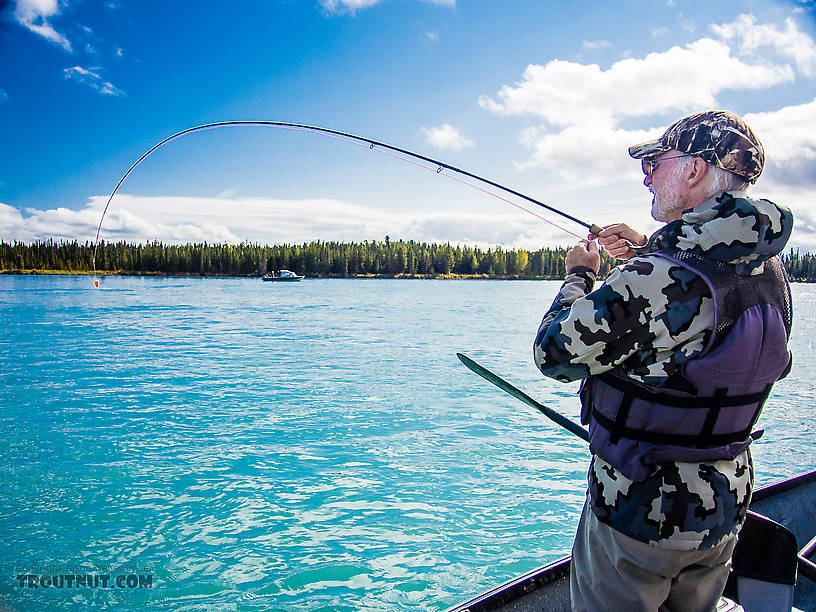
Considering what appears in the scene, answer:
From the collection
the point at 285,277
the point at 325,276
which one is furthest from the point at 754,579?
the point at 325,276

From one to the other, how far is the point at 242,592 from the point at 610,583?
3923 mm

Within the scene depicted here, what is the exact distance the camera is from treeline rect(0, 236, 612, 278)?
11712 cm

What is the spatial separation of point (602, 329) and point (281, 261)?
12136 centimetres

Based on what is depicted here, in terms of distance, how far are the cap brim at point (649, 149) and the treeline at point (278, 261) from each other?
4580 inches

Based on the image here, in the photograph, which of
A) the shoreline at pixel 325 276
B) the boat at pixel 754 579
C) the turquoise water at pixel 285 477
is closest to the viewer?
the boat at pixel 754 579

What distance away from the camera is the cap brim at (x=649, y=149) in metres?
1.72

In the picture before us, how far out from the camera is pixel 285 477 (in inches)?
272

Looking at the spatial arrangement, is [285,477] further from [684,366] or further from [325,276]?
[325,276]

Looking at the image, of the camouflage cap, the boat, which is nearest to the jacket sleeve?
the camouflage cap

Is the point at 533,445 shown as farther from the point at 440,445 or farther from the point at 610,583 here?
the point at 610,583

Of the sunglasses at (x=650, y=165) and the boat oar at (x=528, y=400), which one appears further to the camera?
the boat oar at (x=528, y=400)

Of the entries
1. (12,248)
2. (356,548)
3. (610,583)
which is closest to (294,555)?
(356,548)

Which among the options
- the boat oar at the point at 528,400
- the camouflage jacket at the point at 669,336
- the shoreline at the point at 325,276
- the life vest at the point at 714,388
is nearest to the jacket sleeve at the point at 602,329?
the camouflage jacket at the point at 669,336

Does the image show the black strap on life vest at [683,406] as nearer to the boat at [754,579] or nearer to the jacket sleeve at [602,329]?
the jacket sleeve at [602,329]
